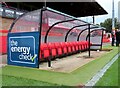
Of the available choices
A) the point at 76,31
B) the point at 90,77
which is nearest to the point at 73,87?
the point at 90,77

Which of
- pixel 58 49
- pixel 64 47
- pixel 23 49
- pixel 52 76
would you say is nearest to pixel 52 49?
pixel 58 49

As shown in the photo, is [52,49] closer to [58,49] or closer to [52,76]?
[58,49]

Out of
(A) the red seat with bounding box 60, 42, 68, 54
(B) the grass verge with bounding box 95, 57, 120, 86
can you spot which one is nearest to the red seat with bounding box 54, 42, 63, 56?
(A) the red seat with bounding box 60, 42, 68, 54

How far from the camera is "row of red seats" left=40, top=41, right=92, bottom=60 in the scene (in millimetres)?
11120

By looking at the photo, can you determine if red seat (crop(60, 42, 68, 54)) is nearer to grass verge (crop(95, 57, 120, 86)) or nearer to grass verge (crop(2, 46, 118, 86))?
grass verge (crop(2, 46, 118, 86))

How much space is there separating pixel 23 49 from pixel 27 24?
1.17 metres

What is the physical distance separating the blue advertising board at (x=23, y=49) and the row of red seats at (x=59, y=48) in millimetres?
1316

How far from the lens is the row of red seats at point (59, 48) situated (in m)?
11.1

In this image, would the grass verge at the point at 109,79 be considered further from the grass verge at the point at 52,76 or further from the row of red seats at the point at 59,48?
the row of red seats at the point at 59,48

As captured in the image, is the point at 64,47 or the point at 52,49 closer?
the point at 52,49

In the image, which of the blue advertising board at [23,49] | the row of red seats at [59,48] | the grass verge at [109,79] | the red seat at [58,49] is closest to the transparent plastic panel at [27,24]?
the blue advertising board at [23,49]

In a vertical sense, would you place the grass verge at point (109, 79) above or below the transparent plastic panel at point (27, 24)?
below

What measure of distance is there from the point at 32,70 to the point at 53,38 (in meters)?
6.15

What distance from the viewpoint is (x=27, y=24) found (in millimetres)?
10266
